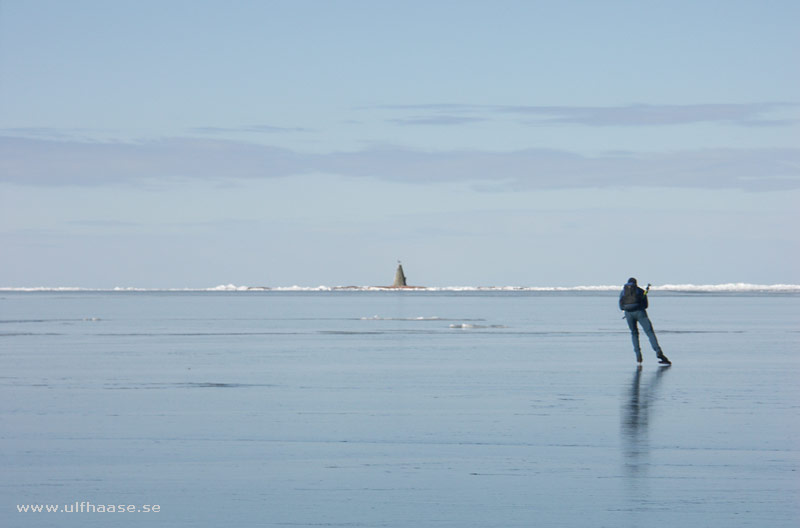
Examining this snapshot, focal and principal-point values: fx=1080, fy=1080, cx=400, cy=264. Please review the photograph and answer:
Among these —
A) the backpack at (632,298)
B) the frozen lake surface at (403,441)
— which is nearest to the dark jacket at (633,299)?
the backpack at (632,298)

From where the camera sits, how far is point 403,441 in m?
10.9

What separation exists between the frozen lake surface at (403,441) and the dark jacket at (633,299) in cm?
137

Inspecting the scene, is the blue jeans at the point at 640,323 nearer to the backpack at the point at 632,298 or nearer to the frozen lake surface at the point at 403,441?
the backpack at the point at 632,298

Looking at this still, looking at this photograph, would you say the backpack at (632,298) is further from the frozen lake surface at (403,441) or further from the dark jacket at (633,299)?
the frozen lake surface at (403,441)

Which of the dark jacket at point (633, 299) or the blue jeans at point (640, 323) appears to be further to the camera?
the dark jacket at point (633, 299)

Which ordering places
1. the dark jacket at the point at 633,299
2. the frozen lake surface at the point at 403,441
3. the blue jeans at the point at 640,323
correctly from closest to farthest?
the frozen lake surface at the point at 403,441 < the blue jeans at the point at 640,323 < the dark jacket at the point at 633,299

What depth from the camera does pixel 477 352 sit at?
81.3ft

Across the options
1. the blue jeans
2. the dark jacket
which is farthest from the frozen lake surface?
the dark jacket

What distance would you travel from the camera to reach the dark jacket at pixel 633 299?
72.6ft

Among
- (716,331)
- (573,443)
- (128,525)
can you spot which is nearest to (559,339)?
(716,331)

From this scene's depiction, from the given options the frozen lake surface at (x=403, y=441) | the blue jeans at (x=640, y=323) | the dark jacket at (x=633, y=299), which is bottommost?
the frozen lake surface at (x=403, y=441)

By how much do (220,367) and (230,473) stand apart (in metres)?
11.7

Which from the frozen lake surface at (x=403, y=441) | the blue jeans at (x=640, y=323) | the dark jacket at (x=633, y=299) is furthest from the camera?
the dark jacket at (x=633, y=299)

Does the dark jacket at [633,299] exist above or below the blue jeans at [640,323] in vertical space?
above
